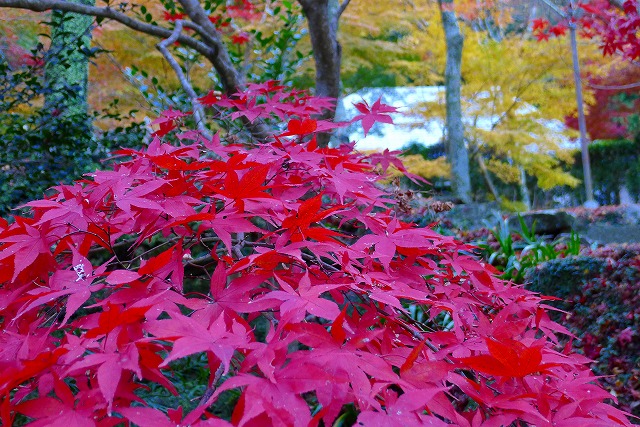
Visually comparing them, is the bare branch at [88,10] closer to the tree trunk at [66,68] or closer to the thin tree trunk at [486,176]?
the tree trunk at [66,68]

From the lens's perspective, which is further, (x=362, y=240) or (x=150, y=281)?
(x=362, y=240)

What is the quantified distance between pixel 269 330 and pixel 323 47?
7.58 ft

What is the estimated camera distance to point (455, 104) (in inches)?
395

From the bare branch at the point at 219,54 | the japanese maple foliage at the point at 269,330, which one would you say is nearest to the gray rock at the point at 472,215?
the bare branch at the point at 219,54

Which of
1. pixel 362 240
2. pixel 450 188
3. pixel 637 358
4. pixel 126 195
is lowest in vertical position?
pixel 450 188

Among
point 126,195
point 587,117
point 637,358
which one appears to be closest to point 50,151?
point 126,195

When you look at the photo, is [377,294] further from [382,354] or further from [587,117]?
[587,117]

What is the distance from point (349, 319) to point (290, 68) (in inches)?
124

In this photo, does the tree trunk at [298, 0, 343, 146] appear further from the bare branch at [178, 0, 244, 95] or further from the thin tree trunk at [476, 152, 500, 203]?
the thin tree trunk at [476, 152, 500, 203]

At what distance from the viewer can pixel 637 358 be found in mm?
2547

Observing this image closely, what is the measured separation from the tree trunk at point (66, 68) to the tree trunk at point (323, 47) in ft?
4.20

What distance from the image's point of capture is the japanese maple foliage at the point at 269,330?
0.76 m

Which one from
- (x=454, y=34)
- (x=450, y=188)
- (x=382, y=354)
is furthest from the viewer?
(x=450, y=188)

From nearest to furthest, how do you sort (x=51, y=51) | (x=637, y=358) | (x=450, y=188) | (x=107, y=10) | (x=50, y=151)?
(x=637, y=358) < (x=107, y=10) < (x=50, y=151) < (x=51, y=51) < (x=450, y=188)
